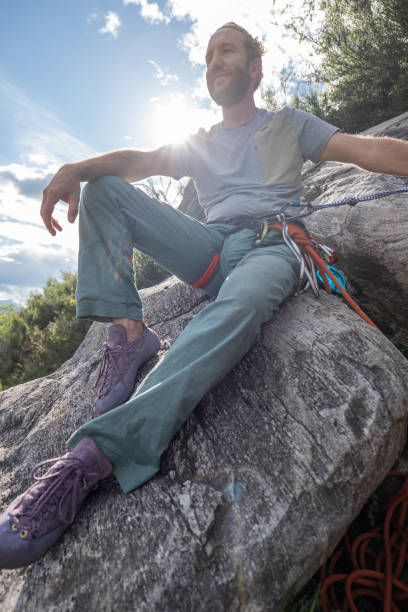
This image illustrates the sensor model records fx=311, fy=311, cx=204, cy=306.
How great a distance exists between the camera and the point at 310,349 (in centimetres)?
177

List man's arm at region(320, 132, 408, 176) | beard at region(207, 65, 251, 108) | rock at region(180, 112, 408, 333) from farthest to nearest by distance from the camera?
beard at region(207, 65, 251, 108), rock at region(180, 112, 408, 333), man's arm at region(320, 132, 408, 176)

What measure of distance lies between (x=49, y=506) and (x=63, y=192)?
1738mm

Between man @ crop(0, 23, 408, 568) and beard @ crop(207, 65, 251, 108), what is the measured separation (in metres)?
0.01

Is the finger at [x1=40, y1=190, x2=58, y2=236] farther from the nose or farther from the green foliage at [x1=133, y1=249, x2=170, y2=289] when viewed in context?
the green foliage at [x1=133, y1=249, x2=170, y2=289]

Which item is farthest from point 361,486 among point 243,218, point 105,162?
point 105,162

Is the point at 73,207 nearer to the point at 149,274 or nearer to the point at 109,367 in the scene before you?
the point at 109,367

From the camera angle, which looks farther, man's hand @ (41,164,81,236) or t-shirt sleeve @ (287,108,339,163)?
t-shirt sleeve @ (287,108,339,163)

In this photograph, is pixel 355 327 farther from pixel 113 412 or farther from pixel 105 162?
pixel 105 162

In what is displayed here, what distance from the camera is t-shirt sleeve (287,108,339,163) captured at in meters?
2.31

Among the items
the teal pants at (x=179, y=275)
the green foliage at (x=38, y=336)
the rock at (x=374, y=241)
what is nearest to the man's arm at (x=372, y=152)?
the rock at (x=374, y=241)

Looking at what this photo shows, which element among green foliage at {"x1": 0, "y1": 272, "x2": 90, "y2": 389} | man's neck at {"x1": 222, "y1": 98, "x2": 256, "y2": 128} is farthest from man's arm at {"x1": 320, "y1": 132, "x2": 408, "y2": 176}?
green foliage at {"x1": 0, "y1": 272, "x2": 90, "y2": 389}

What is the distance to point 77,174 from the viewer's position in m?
2.03

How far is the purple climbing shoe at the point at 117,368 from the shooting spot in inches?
72.4

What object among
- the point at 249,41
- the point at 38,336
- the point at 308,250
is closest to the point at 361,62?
the point at 249,41
